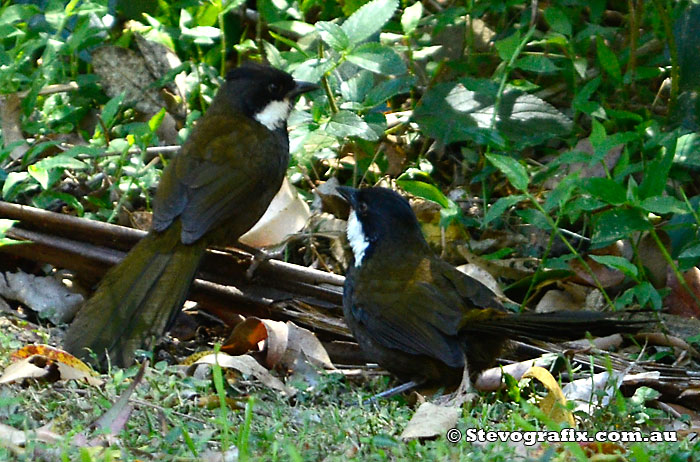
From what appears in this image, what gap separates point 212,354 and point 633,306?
196cm

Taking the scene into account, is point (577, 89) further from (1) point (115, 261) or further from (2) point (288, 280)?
(1) point (115, 261)

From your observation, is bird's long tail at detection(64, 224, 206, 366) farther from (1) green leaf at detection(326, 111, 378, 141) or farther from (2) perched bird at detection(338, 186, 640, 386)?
(1) green leaf at detection(326, 111, 378, 141)

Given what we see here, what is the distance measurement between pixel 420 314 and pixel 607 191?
0.93 m

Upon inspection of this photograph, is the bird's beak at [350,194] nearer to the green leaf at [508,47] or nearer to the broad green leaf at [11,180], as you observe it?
the green leaf at [508,47]

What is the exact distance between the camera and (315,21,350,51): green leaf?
5023 millimetres

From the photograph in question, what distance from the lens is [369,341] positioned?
4.32 m

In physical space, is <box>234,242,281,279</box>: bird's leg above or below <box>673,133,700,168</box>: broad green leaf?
below

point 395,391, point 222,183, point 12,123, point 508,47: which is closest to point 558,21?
point 508,47

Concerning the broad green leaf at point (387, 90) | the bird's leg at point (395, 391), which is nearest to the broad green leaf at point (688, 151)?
the broad green leaf at point (387, 90)

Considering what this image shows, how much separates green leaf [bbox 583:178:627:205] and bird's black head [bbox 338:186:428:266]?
2.59 feet

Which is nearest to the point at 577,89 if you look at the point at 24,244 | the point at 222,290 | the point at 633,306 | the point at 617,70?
the point at 617,70

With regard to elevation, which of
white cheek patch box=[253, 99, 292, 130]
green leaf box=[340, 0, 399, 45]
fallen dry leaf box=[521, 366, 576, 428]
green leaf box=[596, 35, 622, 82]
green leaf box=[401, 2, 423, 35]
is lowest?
fallen dry leaf box=[521, 366, 576, 428]

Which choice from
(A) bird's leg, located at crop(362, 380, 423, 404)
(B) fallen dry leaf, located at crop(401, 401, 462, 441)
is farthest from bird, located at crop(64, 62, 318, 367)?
(B) fallen dry leaf, located at crop(401, 401, 462, 441)

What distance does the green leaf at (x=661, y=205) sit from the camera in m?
4.24
